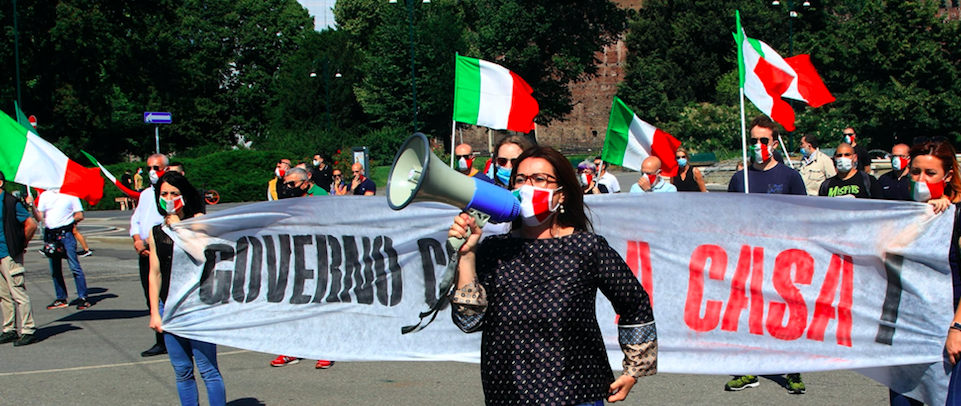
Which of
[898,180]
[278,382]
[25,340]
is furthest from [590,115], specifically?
[278,382]

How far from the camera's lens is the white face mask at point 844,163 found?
6688 millimetres

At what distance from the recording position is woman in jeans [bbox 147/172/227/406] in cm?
467

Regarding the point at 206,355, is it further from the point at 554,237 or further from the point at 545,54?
the point at 545,54

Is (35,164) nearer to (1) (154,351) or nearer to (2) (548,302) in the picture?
(1) (154,351)

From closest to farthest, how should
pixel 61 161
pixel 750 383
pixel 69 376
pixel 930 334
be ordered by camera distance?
pixel 930 334, pixel 750 383, pixel 69 376, pixel 61 161

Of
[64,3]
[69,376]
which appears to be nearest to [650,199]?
[69,376]

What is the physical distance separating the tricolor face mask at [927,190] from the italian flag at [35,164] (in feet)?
19.6

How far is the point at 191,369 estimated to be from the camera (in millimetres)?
4742

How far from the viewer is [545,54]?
4972cm

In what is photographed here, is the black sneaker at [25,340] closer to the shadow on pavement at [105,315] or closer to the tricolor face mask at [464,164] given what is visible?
the shadow on pavement at [105,315]

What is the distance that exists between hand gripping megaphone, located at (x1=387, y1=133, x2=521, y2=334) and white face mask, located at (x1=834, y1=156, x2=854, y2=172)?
4.63 m

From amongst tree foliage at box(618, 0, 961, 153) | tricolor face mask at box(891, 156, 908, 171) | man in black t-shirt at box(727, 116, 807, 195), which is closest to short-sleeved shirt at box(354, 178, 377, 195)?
man in black t-shirt at box(727, 116, 807, 195)

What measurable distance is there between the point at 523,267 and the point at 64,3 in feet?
111

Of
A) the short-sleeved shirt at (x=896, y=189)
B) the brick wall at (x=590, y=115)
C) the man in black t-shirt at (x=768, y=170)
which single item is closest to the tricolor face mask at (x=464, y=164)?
the man in black t-shirt at (x=768, y=170)
